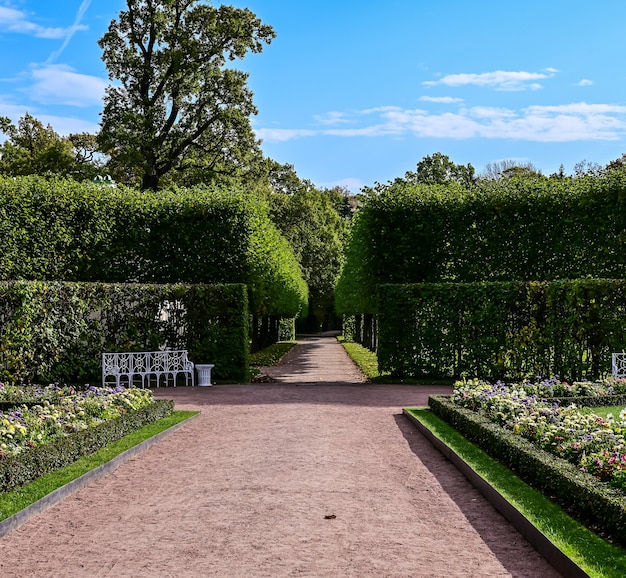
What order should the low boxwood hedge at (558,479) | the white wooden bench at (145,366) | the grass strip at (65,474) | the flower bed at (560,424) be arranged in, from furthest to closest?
the white wooden bench at (145,366), the flower bed at (560,424), the grass strip at (65,474), the low boxwood hedge at (558,479)

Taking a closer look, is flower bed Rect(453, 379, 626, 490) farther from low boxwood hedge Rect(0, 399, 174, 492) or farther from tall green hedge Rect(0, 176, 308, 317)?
tall green hedge Rect(0, 176, 308, 317)

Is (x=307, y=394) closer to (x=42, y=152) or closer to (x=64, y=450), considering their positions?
(x=64, y=450)

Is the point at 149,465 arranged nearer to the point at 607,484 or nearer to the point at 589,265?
the point at 607,484

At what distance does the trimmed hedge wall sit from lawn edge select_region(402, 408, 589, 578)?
31.7ft

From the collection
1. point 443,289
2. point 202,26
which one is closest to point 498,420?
point 443,289

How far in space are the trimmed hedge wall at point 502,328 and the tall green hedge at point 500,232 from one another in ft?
7.75

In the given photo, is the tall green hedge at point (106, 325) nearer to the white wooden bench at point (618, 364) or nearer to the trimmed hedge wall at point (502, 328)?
the trimmed hedge wall at point (502, 328)

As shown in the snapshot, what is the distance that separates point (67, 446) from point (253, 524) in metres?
3.36

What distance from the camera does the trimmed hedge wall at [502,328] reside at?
60.0 feet

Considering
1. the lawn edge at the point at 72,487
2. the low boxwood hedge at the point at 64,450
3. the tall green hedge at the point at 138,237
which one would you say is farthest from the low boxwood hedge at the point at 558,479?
the tall green hedge at the point at 138,237

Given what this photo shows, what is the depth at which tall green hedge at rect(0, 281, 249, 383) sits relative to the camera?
1858 centimetres

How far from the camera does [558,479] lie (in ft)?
22.9

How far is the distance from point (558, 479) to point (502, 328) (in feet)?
41.2

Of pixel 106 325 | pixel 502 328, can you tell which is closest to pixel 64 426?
pixel 106 325
